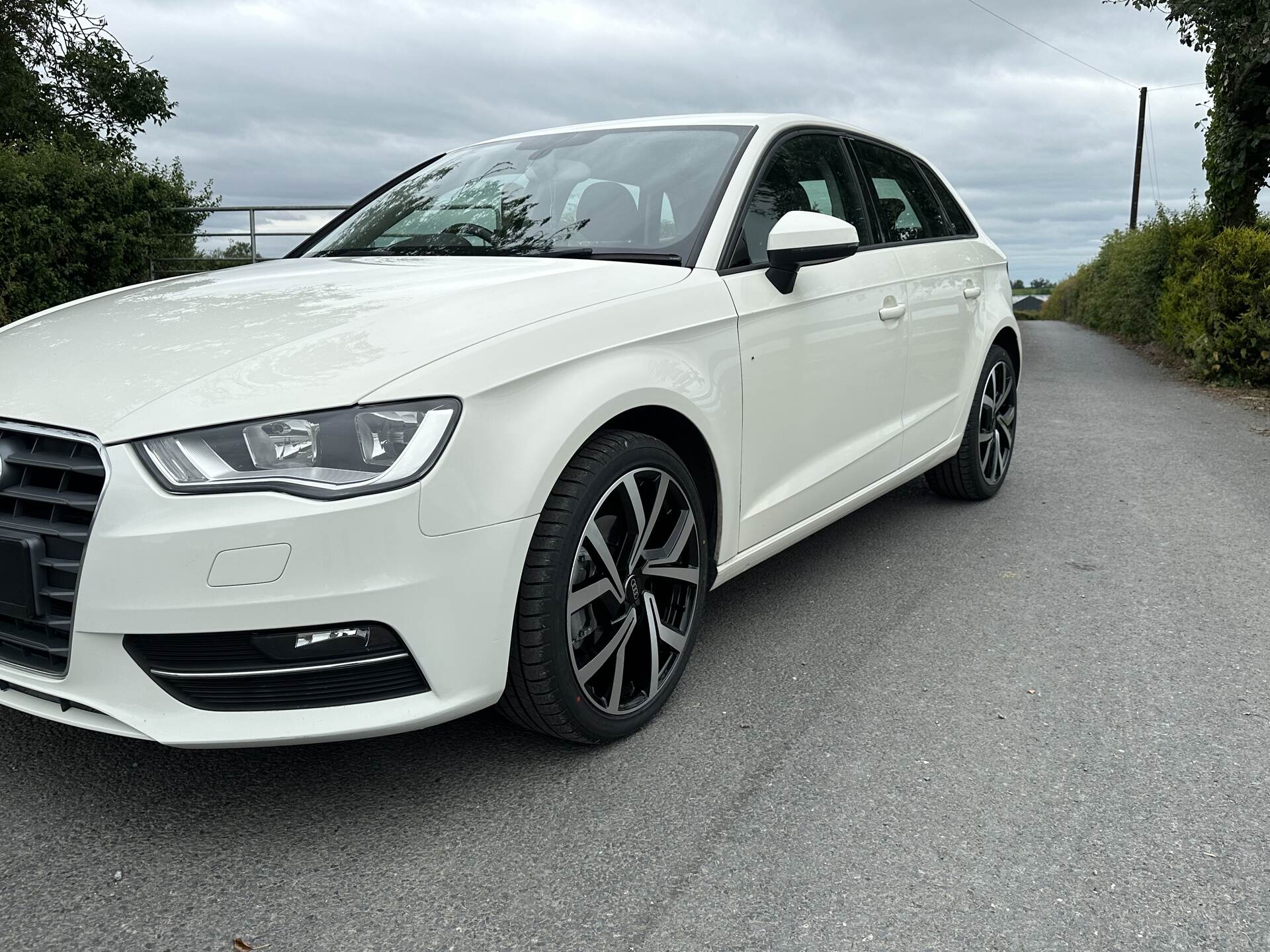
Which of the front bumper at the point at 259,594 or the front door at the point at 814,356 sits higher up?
the front door at the point at 814,356

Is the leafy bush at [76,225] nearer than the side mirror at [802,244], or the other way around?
the side mirror at [802,244]

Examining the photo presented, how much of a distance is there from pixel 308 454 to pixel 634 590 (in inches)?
38.5

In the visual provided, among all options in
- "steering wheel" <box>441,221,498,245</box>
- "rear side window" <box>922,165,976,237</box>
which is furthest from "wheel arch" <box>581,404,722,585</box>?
"rear side window" <box>922,165,976,237</box>

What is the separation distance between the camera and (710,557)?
321 cm

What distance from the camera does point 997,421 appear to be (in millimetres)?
5527

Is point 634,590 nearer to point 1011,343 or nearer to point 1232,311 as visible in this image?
point 1011,343

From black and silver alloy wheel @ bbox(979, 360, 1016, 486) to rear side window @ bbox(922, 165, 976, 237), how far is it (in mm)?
665

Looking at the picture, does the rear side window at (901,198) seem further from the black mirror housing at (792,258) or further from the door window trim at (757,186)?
the black mirror housing at (792,258)

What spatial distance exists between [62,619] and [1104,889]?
2181 mm

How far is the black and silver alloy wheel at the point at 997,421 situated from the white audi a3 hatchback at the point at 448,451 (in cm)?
171

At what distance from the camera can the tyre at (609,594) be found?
8.19ft

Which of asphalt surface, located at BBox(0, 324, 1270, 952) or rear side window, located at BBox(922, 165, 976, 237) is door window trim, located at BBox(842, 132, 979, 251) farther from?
asphalt surface, located at BBox(0, 324, 1270, 952)

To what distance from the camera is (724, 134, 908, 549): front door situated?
3.26 m

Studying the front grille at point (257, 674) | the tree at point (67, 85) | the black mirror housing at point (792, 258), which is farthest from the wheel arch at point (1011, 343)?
the tree at point (67, 85)
